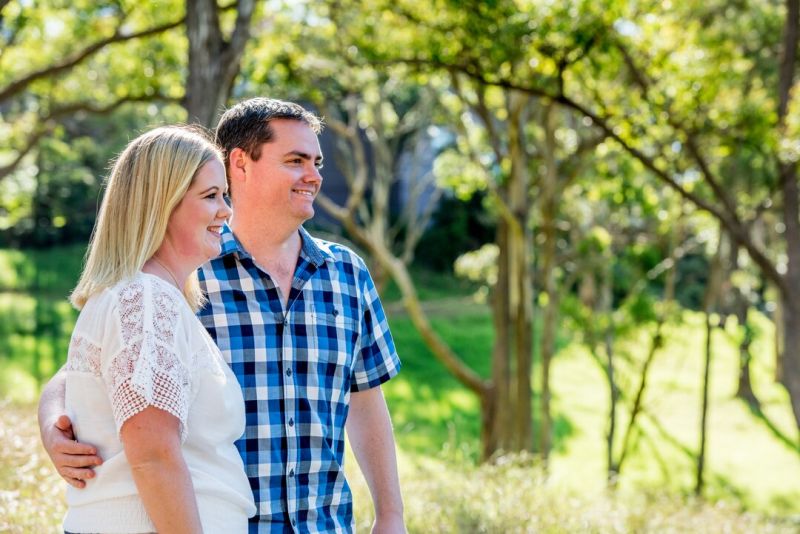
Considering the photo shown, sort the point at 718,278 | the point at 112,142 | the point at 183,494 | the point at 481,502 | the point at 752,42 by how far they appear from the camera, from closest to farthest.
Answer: the point at 183,494, the point at 481,502, the point at 752,42, the point at 718,278, the point at 112,142

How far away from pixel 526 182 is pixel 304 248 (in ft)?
35.6

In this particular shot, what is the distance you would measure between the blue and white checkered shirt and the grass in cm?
176

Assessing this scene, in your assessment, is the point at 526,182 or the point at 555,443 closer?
the point at 526,182

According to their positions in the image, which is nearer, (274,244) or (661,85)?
(274,244)

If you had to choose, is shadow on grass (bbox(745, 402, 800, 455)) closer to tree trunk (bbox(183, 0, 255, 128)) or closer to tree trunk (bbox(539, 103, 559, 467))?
tree trunk (bbox(539, 103, 559, 467))

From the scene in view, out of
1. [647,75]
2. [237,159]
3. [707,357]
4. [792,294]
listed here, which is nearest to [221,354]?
[237,159]

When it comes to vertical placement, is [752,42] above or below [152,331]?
above

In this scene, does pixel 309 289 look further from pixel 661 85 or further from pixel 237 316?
pixel 661 85

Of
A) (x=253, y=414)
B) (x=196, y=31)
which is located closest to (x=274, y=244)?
(x=253, y=414)

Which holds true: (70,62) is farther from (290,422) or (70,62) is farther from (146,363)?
(146,363)

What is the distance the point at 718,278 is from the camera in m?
18.6

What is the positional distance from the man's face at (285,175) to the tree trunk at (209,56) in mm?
4127

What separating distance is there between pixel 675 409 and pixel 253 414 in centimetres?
2612

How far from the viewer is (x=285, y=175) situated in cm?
263
